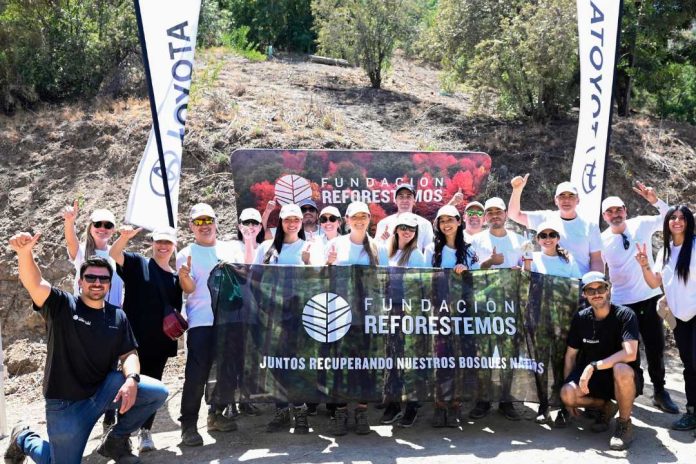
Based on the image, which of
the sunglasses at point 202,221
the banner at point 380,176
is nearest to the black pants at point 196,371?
the sunglasses at point 202,221

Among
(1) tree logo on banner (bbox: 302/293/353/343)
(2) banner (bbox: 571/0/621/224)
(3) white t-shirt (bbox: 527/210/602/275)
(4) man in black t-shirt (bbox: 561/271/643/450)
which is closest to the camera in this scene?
(4) man in black t-shirt (bbox: 561/271/643/450)

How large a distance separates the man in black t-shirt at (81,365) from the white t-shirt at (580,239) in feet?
13.8

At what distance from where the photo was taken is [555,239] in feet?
24.0

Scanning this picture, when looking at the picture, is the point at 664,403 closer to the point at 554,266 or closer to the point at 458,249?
the point at 554,266

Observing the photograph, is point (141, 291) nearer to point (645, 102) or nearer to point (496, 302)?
point (496, 302)

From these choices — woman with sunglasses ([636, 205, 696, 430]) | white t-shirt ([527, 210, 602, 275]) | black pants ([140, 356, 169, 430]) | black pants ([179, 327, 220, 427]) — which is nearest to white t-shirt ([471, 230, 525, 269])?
white t-shirt ([527, 210, 602, 275])

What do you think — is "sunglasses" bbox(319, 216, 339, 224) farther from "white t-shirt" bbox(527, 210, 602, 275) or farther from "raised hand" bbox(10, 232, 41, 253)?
"raised hand" bbox(10, 232, 41, 253)

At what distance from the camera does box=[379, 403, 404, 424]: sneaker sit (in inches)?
287

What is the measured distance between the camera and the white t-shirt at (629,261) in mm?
7691

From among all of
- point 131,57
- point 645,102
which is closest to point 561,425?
point 131,57

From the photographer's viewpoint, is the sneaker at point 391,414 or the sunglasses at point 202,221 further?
the sneaker at point 391,414

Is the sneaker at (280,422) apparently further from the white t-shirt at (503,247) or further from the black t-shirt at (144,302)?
the white t-shirt at (503,247)

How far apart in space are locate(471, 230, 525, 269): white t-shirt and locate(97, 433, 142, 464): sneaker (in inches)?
143

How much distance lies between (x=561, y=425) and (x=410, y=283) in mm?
1896
